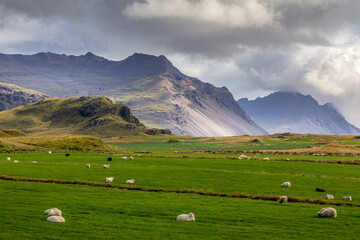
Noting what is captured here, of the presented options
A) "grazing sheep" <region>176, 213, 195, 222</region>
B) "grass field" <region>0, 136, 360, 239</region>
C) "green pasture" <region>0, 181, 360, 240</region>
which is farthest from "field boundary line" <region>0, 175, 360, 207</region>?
"grazing sheep" <region>176, 213, 195, 222</region>

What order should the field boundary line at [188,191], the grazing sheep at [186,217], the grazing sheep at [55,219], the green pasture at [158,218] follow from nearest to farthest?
the green pasture at [158,218]
the grazing sheep at [55,219]
the grazing sheep at [186,217]
the field boundary line at [188,191]

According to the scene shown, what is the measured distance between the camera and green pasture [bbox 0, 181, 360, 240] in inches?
914

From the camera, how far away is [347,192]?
42906 millimetres

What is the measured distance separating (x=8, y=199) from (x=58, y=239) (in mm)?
15294

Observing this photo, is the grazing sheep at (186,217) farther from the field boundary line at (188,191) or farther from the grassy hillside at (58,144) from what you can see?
the grassy hillside at (58,144)

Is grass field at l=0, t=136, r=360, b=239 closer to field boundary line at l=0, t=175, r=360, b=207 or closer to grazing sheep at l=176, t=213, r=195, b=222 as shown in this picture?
field boundary line at l=0, t=175, r=360, b=207

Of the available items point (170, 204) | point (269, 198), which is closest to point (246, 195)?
point (269, 198)

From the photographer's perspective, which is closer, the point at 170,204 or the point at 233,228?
the point at 233,228

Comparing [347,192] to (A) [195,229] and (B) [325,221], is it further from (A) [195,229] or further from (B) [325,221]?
(A) [195,229]

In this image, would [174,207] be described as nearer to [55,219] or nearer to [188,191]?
[188,191]

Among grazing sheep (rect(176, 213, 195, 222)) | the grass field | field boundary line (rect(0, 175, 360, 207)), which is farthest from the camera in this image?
field boundary line (rect(0, 175, 360, 207))

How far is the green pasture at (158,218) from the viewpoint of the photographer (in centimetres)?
2320

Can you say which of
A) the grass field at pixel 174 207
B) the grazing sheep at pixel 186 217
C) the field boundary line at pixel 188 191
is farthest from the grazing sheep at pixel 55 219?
Result: the field boundary line at pixel 188 191

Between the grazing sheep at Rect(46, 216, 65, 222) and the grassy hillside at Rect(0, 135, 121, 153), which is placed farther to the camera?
the grassy hillside at Rect(0, 135, 121, 153)
